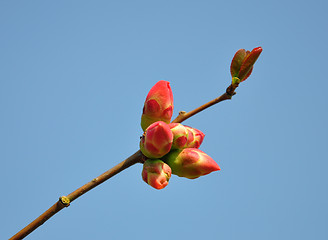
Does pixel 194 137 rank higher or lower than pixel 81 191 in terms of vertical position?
higher

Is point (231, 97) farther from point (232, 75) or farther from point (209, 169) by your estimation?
point (209, 169)

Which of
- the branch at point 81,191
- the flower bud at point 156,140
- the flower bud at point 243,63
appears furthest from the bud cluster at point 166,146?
the flower bud at point 243,63

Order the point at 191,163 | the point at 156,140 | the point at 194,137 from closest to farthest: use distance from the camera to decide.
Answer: the point at 156,140 → the point at 191,163 → the point at 194,137

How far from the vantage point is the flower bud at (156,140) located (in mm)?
1522

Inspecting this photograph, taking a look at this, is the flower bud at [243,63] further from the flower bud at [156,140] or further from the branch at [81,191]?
the flower bud at [156,140]

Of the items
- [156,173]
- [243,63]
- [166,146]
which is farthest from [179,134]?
[243,63]

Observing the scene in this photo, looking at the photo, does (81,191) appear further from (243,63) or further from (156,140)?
(243,63)

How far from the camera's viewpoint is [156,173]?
1.57m

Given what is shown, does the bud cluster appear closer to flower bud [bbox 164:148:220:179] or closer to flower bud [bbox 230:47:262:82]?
flower bud [bbox 164:148:220:179]

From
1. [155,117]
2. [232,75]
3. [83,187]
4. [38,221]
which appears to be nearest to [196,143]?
[155,117]

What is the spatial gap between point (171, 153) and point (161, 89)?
0.33 meters

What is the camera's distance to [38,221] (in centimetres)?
135

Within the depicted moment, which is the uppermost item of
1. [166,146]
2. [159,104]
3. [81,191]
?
[159,104]

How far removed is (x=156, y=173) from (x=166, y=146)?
0.43 feet
